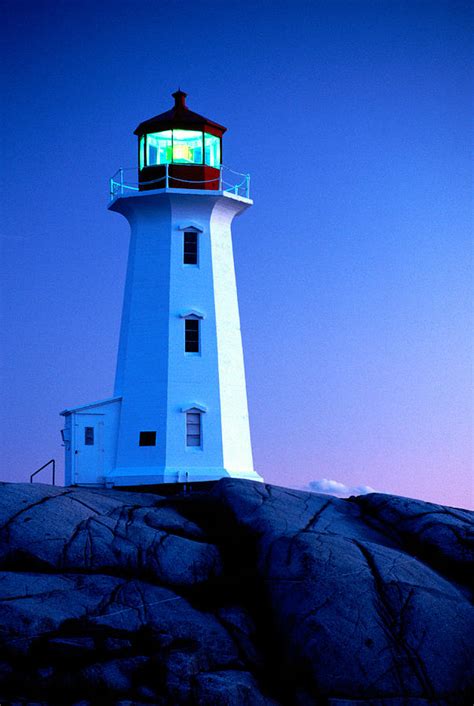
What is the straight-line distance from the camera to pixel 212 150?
3478 centimetres

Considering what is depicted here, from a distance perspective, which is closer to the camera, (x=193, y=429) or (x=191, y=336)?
(x=193, y=429)

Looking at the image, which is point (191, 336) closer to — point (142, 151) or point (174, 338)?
point (174, 338)

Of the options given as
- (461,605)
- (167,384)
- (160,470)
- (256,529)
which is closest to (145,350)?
(167,384)

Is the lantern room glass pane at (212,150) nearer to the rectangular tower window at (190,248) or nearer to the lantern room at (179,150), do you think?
the lantern room at (179,150)

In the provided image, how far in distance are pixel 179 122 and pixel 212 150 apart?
4.48 feet

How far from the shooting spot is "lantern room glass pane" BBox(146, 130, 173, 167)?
3453cm

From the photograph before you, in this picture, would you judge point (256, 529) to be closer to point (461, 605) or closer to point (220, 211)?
point (461, 605)

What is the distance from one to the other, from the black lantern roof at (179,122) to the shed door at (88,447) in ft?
29.3

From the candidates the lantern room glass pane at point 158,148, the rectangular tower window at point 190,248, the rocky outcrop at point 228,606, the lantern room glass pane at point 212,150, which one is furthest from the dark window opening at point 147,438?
the rocky outcrop at point 228,606

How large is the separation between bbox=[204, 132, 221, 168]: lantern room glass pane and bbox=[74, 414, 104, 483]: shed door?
27.9 ft

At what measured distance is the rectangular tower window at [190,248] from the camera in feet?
112

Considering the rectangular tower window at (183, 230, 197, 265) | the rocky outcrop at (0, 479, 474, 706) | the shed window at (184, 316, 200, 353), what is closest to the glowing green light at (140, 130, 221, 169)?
the rectangular tower window at (183, 230, 197, 265)

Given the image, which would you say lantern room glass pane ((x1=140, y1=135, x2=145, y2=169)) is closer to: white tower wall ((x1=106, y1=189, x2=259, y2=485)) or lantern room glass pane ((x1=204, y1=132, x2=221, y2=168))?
white tower wall ((x1=106, y1=189, x2=259, y2=485))

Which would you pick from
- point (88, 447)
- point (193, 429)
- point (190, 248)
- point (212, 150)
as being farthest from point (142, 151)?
point (88, 447)
